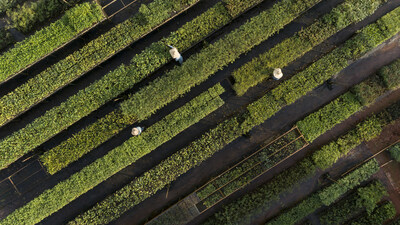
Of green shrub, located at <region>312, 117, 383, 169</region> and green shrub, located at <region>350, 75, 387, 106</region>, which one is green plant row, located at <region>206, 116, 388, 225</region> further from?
green shrub, located at <region>350, 75, 387, 106</region>

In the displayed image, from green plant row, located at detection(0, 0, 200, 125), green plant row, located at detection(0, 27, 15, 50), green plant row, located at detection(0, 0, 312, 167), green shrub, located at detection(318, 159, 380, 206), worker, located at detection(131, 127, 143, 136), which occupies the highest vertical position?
green plant row, located at detection(0, 27, 15, 50)

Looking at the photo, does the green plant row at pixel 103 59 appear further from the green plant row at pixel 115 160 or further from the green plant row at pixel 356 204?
the green plant row at pixel 356 204

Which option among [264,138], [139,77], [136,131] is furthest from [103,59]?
[264,138]

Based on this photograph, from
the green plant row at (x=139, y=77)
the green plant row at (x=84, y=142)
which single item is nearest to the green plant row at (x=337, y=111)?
the green plant row at (x=139, y=77)

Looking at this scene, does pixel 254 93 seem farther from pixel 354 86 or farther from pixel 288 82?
pixel 354 86

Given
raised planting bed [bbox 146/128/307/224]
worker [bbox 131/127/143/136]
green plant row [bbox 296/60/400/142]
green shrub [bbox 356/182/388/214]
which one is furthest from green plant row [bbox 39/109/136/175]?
green shrub [bbox 356/182/388/214]
